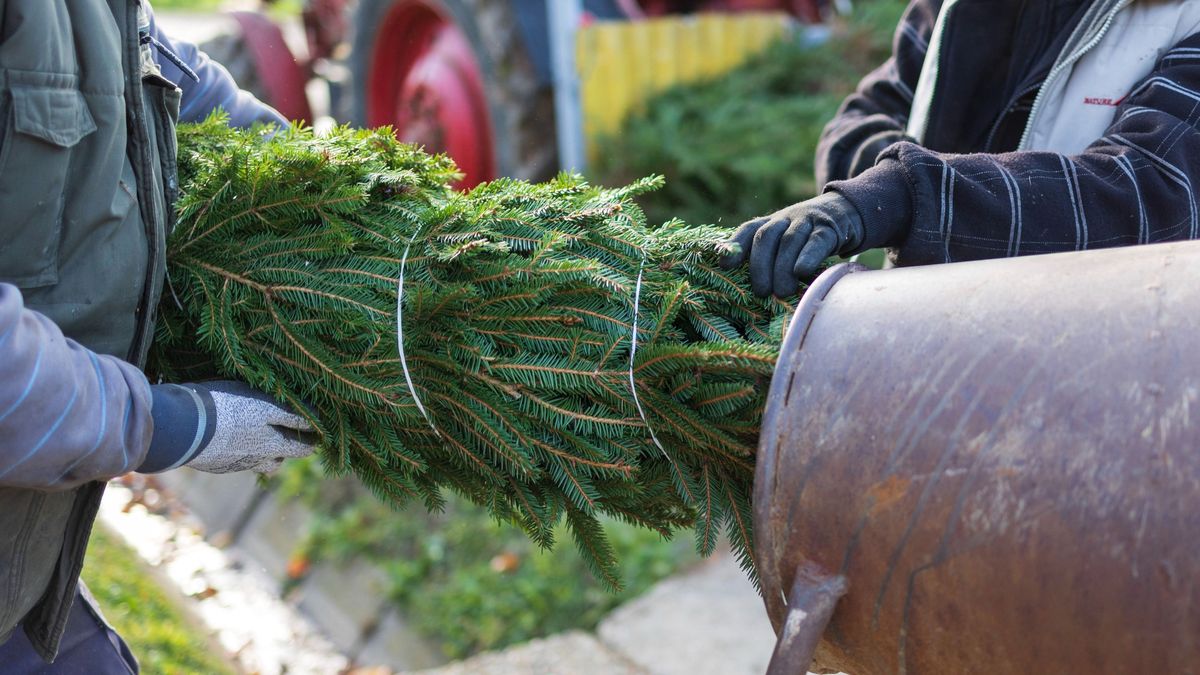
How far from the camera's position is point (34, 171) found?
1.32 meters

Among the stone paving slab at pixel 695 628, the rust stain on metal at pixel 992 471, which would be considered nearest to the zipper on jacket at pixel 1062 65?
the rust stain on metal at pixel 992 471

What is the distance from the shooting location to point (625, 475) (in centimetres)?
Result: 150

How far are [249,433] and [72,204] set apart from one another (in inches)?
15.7

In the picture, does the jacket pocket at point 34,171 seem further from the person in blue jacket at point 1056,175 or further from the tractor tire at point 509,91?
the tractor tire at point 509,91

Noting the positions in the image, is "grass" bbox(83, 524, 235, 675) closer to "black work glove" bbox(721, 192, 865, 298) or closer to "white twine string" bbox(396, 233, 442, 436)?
"white twine string" bbox(396, 233, 442, 436)

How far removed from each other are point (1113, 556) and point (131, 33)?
1.45m

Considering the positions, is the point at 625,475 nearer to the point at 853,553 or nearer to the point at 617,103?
the point at 853,553

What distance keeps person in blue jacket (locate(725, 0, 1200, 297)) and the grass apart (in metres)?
2.20

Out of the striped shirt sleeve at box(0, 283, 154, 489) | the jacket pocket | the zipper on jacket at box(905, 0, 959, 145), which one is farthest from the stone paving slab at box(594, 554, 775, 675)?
the jacket pocket

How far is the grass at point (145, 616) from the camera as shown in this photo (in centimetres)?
290

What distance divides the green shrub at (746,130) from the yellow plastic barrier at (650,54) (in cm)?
9

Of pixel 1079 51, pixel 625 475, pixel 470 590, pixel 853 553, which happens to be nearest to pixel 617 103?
pixel 470 590

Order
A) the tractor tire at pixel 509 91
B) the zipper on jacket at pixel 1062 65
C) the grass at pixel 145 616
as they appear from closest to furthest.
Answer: the zipper on jacket at pixel 1062 65 → the grass at pixel 145 616 → the tractor tire at pixel 509 91

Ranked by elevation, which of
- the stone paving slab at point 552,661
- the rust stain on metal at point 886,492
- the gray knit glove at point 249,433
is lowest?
the stone paving slab at point 552,661
